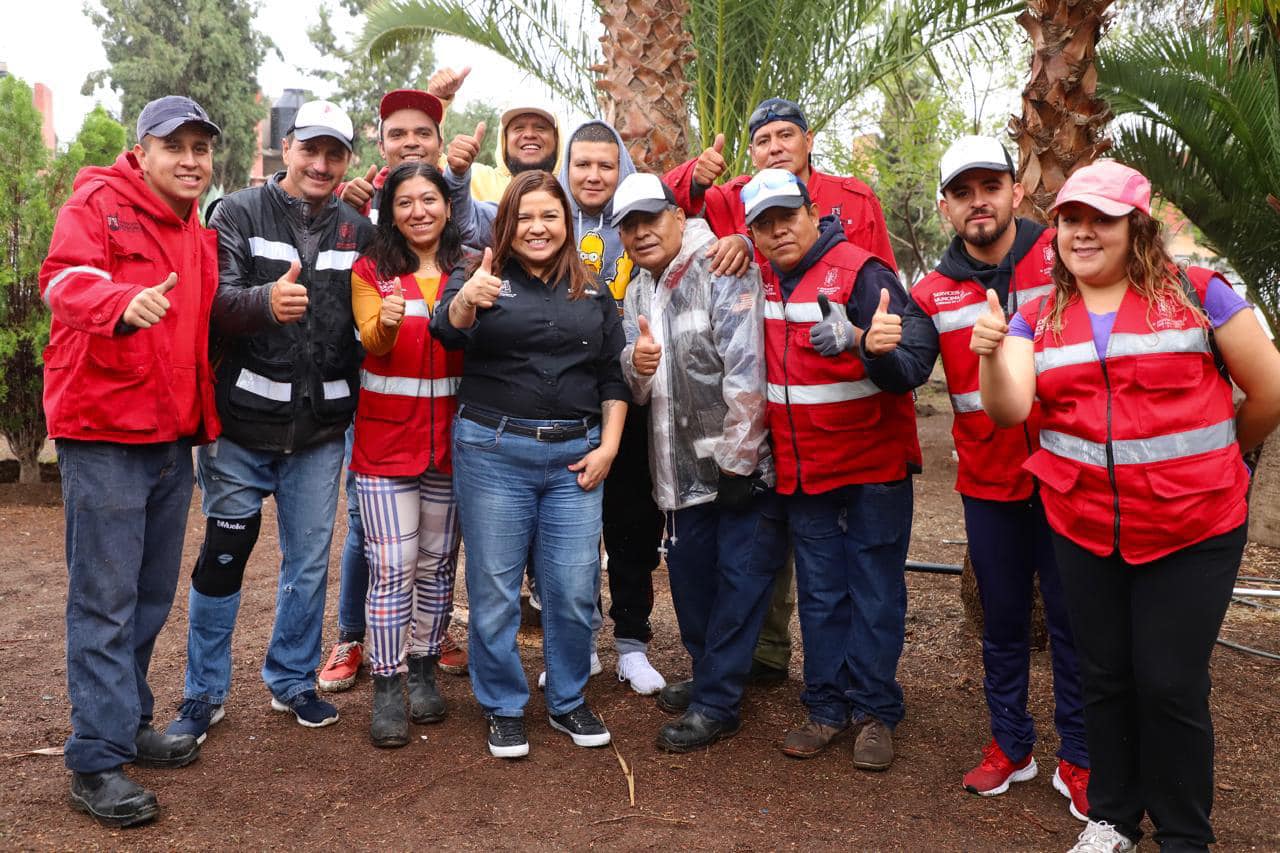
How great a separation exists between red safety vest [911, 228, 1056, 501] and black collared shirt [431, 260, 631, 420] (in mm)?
1258

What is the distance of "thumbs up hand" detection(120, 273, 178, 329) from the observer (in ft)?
10.5

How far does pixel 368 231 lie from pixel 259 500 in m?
1.13

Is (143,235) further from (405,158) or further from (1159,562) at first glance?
(1159,562)

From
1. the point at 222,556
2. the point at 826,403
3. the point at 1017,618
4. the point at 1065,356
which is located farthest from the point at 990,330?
the point at 222,556

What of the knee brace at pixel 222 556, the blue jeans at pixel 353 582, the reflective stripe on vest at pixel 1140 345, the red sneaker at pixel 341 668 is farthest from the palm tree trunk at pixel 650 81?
the reflective stripe on vest at pixel 1140 345

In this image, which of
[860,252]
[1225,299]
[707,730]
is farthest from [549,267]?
[1225,299]

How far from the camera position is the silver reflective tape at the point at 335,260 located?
4059mm

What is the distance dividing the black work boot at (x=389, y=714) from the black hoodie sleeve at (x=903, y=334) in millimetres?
2207

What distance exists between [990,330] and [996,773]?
5.57 ft

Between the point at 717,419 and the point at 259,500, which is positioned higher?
the point at 717,419

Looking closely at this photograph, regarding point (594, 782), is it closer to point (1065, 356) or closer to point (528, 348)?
point (528, 348)

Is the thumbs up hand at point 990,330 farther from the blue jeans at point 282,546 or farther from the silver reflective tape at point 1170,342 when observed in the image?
the blue jeans at point 282,546

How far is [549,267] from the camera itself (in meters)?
4.02

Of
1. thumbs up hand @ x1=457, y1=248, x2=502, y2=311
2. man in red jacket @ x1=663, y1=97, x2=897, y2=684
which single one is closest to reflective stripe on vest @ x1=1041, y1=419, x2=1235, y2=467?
man in red jacket @ x1=663, y1=97, x2=897, y2=684
